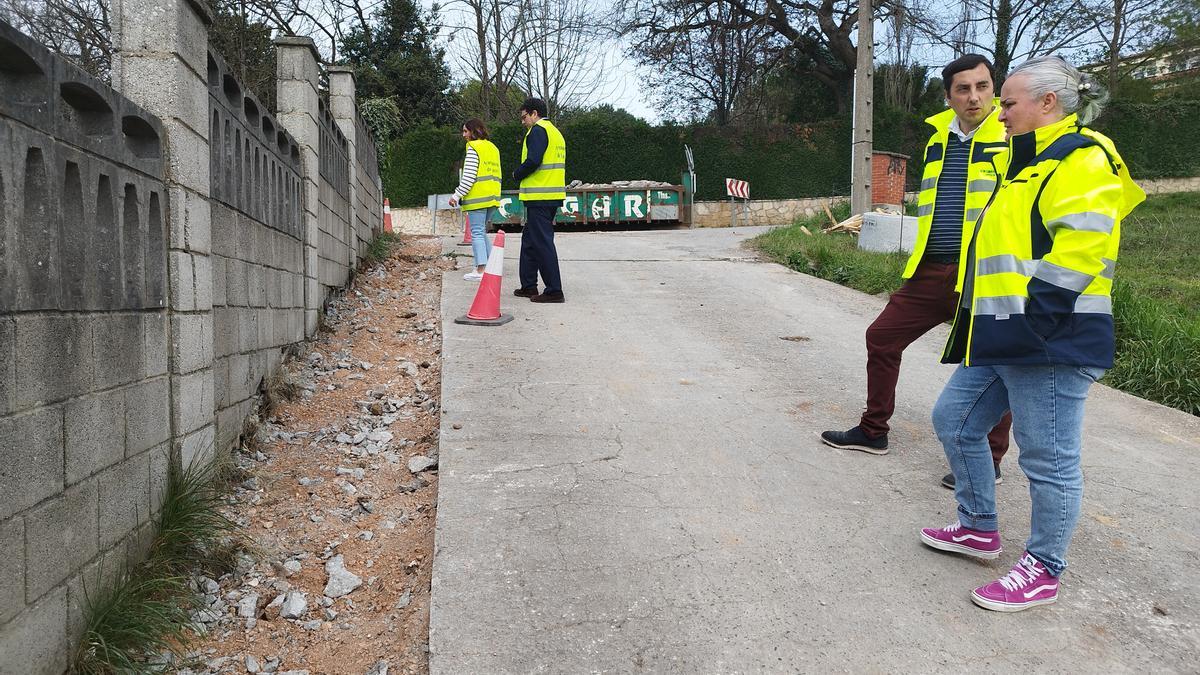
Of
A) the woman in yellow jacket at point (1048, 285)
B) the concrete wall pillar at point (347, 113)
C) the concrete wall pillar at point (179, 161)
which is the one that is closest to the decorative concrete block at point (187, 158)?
the concrete wall pillar at point (179, 161)

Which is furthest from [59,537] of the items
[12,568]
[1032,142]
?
[1032,142]

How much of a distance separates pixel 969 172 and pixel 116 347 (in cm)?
344

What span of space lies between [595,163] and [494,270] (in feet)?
62.5

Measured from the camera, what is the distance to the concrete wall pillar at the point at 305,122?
20.8 feet

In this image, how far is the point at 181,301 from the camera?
3.42 metres

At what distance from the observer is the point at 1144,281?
9.72m

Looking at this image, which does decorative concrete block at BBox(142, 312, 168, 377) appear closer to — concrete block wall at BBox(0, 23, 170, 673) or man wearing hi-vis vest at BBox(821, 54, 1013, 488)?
concrete block wall at BBox(0, 23, 170, 673)

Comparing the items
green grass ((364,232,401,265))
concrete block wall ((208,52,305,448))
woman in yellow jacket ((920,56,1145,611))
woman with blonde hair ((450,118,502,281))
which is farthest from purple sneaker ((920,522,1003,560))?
green grass ((364,232,401,265))

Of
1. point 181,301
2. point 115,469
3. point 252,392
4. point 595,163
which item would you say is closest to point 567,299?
point 252,392

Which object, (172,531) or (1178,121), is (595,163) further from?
(172,531)

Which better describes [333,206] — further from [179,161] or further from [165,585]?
[165,585]

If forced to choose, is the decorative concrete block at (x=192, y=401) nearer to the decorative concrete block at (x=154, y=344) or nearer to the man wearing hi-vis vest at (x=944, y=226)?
the decorative concrete block at (x=154, y=344)

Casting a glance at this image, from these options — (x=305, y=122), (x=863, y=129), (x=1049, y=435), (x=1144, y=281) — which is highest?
(x=863, y=129)

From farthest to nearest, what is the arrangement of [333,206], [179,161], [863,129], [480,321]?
[863,129] → [333,206] → [480,321] → [179,161]
